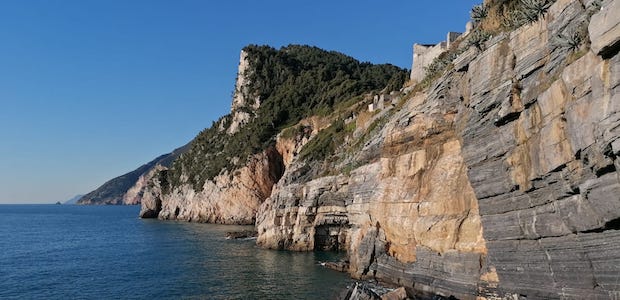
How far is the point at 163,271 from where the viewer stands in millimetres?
41969

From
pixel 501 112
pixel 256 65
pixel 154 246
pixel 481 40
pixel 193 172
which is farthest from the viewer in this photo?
pixel 256 65

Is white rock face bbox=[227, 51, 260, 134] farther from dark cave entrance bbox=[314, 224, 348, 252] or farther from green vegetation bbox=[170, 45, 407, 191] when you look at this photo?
dark cave entrance bbox=[314, 224, 348, 252]

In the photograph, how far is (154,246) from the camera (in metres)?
59.2

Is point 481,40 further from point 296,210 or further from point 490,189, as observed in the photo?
point 296,210

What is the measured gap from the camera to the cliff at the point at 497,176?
17.5m

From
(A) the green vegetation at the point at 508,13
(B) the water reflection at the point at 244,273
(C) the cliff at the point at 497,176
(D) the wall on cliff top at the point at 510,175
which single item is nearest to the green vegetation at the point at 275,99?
(B) the water reflection at the point at 244,273

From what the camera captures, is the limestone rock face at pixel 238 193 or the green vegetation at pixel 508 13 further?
the limestone rock face at pixel 238 193

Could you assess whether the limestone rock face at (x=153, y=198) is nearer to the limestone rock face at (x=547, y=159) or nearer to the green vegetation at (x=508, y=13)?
the green vegetation at (x=508, y=13)

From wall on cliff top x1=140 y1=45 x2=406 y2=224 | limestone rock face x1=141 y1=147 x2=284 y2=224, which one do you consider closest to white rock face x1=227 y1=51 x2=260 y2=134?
wall on cliff top x1=140 y1=45 x2=406 y2=224

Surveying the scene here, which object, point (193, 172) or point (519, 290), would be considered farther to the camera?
point (193, 172)

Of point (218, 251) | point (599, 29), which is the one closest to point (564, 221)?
point (599, 29)

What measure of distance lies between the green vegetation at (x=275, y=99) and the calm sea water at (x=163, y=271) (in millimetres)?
29058

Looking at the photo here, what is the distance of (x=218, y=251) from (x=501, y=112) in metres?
37.9

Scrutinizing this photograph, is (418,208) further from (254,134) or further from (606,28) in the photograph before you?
(254,134)
